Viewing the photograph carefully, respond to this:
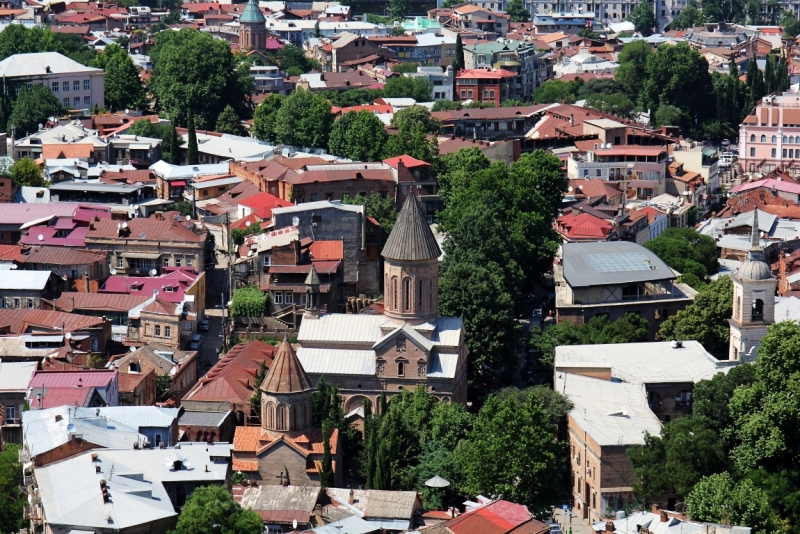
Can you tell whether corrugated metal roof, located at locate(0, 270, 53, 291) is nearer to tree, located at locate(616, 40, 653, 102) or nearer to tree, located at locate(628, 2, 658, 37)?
tree, located at locate(616, 40, 653, 102)

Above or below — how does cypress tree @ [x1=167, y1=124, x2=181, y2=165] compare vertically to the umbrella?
above

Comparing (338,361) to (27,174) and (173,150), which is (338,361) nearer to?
(27,174)

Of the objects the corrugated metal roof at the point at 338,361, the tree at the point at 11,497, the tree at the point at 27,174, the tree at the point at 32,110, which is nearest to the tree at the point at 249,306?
the corrugated metal roof at the point at 338,361

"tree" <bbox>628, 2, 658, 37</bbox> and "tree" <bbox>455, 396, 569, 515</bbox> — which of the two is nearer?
"tree" <bbox>455, 396, 569, 515</bbox>

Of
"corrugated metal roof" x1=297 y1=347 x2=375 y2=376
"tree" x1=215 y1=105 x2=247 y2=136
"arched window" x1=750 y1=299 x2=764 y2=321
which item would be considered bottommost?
"corrugated metal roof" x1=297 y1=347 x2=375 y2=376

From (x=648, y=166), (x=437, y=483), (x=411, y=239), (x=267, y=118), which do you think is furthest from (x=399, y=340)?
(x=267, y=118)

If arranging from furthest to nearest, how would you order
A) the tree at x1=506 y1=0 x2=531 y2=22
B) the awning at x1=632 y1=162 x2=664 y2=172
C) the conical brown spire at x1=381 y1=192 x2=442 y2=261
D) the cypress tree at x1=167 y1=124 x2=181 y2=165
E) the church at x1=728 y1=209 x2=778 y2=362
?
the tree at x1=506 y1=0 x2=531 y2=22, the awning at x1=632 y1=162 x2=664 y2=172, the cypress tree at x1=167 y1=124 x2=181 y2=165, the church at x1=728 y1=209 x2=778 y2=362, the conical brown spire at x1=381 y1=192 x2=442 y2=261

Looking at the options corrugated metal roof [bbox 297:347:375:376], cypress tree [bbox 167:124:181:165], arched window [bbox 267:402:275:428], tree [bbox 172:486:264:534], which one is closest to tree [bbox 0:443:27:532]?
tree [bbox 172:486:264:534]
